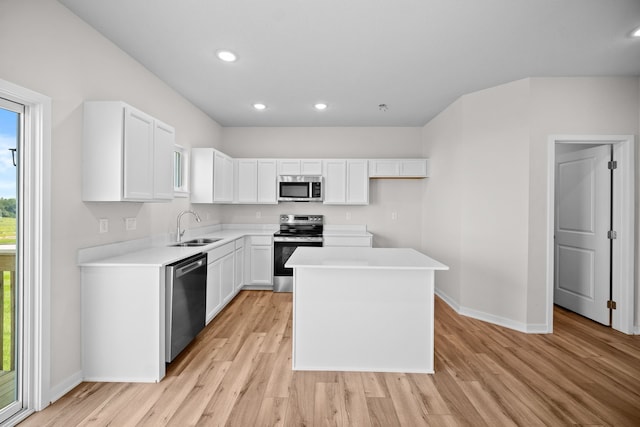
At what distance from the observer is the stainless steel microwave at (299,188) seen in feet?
16.2

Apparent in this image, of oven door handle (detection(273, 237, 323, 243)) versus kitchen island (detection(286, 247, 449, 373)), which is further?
oven door handle (detection(273, 237, 323, 243))

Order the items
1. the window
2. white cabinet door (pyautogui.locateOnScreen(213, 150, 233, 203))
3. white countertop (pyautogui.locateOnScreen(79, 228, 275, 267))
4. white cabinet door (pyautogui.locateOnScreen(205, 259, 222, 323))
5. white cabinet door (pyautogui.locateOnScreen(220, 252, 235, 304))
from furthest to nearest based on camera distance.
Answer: white cabinet door (pyautogui.locateOnScreen(213, 150, 233, 203)) → the window → white cabinet door (pyautogui.locateOnScreen(220, 252, 235, 304)) → white cabinet door (pyautogui.locateOnScreen(205, 259, 222, 323)) → white countertop (pyautogui.locateOnScreen(79, 228, 275, 267))

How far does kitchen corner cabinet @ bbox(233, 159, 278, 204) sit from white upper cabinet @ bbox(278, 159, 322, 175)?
0.47 feet

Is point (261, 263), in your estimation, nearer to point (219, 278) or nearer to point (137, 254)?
point (219, 278)

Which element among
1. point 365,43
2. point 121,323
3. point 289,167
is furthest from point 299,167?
point 121,323

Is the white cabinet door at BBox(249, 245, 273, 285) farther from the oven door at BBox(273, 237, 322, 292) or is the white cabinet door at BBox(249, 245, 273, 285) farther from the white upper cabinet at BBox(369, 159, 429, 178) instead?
the white upper cabinet at BBox(369, 159, 429, 178)

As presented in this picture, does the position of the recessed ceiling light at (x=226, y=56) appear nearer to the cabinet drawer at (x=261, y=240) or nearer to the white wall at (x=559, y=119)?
the cabinet drawer at (x=261, y=240)

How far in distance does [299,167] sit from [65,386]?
379 centimetres

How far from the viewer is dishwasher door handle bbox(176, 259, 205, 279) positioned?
2.52 meters

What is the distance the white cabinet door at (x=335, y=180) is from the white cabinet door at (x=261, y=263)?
52.2 inches

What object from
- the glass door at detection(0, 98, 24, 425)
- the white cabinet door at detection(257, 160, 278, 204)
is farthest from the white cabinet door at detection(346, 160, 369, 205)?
the glass door at detection(0, 98, 24, 425)

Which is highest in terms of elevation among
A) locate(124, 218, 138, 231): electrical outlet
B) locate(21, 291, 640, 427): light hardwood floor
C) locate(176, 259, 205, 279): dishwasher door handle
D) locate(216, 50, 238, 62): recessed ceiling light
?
locate(216, 50, 238, 62): recessed ceiling light

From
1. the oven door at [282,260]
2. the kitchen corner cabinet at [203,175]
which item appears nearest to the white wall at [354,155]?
the oven door at [282,260]

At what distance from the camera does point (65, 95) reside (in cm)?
214
